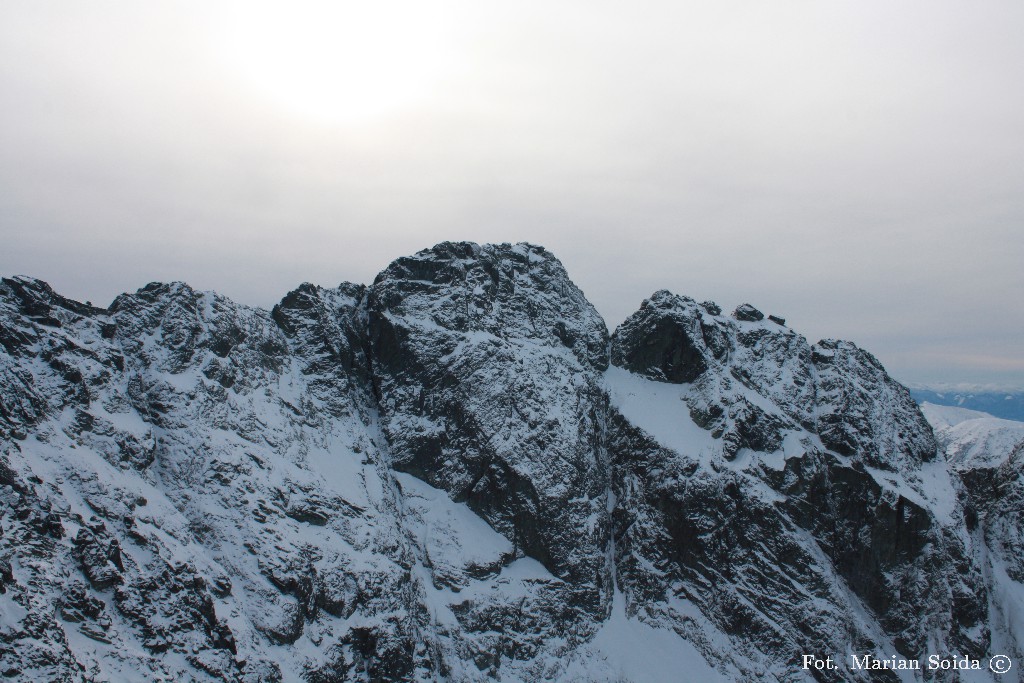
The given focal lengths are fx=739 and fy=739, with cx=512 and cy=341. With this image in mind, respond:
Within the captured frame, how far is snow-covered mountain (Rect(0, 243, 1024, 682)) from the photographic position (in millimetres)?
62156

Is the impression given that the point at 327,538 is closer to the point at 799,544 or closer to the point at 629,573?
the point at 629,573

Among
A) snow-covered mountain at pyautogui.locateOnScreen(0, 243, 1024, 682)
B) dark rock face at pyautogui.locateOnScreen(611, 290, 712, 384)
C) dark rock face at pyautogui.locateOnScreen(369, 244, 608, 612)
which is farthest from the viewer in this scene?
dark rock face at pyautogui.locateOnScreen(611, 290, 712, 384)

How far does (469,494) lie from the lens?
8669 cm

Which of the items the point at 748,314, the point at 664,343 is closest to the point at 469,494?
the point at 664,343

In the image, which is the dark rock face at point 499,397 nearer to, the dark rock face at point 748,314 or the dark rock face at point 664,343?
the dark rock face at point 664,343

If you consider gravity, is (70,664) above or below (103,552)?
below

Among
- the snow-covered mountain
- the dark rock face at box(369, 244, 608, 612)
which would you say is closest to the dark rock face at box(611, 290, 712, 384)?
the snow-covered mountain

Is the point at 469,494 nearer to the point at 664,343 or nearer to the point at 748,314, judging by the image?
the point at 664,343

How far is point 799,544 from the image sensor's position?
86000 mm

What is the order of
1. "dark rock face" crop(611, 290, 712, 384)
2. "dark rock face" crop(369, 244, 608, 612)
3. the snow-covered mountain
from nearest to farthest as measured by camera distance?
the snow-covered mountain, "dark rock face" crop(369, 244, 608, 612), "dark rock face" crop(611, 290, 712, 384)

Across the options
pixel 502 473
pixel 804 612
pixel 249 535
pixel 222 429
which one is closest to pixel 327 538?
pixel 249 535

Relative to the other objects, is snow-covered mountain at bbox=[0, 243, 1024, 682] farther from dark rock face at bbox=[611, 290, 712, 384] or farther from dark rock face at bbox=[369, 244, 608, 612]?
dark rock face at bbox=[611, 290, 712, 384]

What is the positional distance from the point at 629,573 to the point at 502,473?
19.6 metres

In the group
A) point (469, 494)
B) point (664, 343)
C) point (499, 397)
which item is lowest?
point (469, 494)
